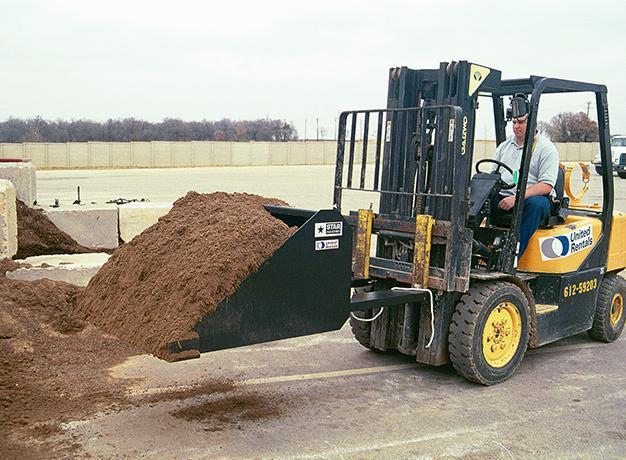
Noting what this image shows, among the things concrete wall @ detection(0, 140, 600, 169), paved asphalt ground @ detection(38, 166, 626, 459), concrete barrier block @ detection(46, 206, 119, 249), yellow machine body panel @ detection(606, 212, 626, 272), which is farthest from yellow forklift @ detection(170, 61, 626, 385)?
concrete wall @ detection(0, 140, 600, 169)

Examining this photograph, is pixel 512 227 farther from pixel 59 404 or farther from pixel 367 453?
pixel 59 404

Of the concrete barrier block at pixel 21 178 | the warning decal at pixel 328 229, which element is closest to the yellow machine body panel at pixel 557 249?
the warning decal at pixel 328 229

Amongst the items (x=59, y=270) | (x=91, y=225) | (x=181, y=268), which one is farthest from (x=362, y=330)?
(x=91, y=225)

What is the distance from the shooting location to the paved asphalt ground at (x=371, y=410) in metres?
4.52

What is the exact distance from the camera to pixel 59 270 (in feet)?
27.6

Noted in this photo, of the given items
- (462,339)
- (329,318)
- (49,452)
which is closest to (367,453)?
(329,318)

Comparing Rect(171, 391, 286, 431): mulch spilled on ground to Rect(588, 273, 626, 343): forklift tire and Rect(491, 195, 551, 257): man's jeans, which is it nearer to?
Rect(491, 195, 551, 257): man's jeans

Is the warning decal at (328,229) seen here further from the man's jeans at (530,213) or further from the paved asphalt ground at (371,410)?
the man's jeans at (530,213)

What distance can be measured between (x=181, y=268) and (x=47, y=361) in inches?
74.7

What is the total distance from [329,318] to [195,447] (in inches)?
47.8

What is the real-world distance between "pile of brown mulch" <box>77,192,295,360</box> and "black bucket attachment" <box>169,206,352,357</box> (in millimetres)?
80

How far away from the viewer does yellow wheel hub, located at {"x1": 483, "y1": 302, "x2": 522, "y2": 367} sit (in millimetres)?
5742

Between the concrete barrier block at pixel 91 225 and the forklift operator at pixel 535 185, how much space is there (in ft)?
20.9

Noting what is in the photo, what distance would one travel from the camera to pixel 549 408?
5312 mm
